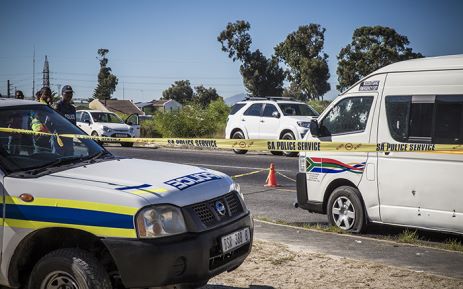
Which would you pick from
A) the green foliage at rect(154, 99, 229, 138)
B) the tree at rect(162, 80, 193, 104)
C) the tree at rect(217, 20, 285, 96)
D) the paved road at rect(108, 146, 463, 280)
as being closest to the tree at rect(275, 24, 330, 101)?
the tree at rect(217, 20, 285, 96)

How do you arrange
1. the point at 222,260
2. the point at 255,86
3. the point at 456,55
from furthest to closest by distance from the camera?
the point at 255,86 < the point at 456,55 < the point at 222,260

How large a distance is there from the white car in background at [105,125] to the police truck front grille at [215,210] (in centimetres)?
2255

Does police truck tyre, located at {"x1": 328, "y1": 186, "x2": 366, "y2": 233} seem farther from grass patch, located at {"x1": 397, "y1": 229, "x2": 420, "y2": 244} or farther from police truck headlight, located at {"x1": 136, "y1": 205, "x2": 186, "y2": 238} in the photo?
police truck headlight, located at {"x1": 136, "y1": 205, "x2": 186, "y2": 238}

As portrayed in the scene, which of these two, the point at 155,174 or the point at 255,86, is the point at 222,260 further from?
the point at 255,86

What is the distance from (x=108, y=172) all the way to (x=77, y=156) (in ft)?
2.31

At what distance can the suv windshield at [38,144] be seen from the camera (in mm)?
4908

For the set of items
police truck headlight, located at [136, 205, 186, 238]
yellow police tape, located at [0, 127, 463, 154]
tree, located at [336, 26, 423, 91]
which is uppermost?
tree, located at [336, 26, 423, 91]

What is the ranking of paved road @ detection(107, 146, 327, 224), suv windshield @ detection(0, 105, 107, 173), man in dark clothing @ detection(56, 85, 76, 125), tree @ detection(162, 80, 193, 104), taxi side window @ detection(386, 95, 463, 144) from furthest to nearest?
1. tree @ detection(162, 80, 193, 104)
2. man in dark clothing @ detection(56, 85, 76, 125)
3. paved road @ detection(107, 146, 327, 224)
4. taxi side window @ detection(386, 95, 463, 144)
5. suv windshield @ detection(0, 105, 107, 173)

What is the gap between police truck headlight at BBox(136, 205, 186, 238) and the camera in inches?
162

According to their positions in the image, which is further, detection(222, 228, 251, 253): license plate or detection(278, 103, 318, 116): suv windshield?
detection(278, 103, 318, 116): suv windshield

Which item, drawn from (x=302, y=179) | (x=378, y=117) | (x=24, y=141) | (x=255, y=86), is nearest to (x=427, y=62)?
(x=378, y=117)

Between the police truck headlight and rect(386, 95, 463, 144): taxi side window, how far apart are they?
431 centimetres

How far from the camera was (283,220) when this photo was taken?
9.48 meters

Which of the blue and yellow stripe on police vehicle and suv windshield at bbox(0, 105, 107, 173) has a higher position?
suv windshield at bbox(0, 105, 107, 173)
